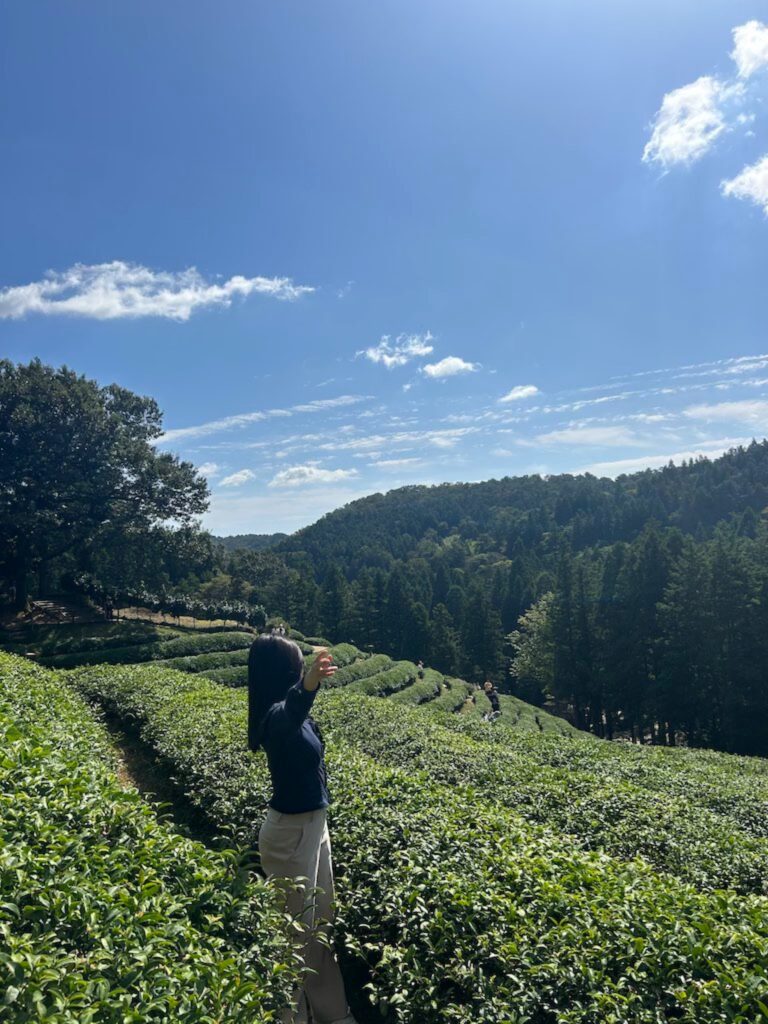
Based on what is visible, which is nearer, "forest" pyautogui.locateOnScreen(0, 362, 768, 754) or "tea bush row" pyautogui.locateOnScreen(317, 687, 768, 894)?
"tea bush row" pyautogui.locateOnScreen(317, 687, 768, 894)

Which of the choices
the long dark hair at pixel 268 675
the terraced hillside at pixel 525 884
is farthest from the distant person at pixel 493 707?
the long dark hair at pixel 268 675

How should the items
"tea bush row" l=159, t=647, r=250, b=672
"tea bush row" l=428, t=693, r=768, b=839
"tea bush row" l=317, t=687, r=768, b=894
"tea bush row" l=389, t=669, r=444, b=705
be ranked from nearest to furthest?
"tea bush row" l=317, t=687, r=768, b=894 → "tea bush row" l=428, t=693, r=768, b=839 → "tea bush row" l=159, t=647, r=250, b=672 → "tea bush row" l=389, t=669, r=444, b=705

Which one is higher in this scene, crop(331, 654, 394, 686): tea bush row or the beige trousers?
the beige trousers

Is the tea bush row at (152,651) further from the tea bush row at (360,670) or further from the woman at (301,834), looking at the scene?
the woman at (301,834)

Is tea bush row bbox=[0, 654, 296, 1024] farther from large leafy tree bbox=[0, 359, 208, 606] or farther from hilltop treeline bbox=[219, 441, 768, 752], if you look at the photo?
hilltop treeline bbox=[219, 441, 768, 752]

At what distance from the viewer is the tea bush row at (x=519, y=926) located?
2.75 meters

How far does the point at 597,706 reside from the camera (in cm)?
3831

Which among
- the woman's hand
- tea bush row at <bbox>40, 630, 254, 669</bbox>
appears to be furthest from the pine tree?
the woman's hand

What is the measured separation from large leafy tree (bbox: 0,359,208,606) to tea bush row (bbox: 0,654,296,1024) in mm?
25266

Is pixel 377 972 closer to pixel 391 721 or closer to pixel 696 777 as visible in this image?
pixel 391 721

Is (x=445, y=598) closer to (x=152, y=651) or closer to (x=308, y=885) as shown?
(x=152, y=651)

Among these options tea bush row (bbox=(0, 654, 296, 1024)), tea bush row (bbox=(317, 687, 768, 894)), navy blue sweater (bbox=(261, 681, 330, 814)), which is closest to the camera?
tea bush row (bbox=(0, 654, 296, 1024))

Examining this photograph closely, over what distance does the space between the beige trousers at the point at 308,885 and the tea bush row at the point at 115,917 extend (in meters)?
0.28

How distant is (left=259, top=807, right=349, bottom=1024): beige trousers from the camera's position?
3.75 meters
